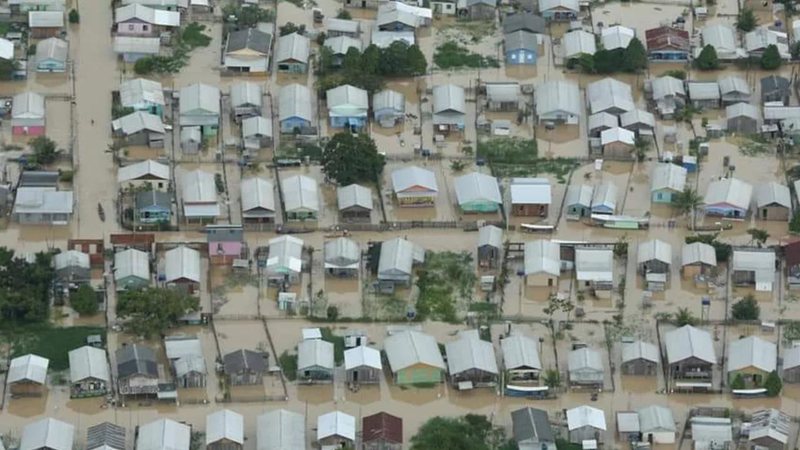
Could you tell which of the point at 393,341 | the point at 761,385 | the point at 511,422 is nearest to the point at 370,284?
the point at 393,341

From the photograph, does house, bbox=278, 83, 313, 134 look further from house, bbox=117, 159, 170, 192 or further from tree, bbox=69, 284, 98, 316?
tree, bbox=69, 284, 98, 316

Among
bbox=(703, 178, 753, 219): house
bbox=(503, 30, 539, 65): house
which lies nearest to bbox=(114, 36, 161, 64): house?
bbox=(503, 30, 539, 65): house

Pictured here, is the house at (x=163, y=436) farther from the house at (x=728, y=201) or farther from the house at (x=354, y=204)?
the house at (x=728, y=201)

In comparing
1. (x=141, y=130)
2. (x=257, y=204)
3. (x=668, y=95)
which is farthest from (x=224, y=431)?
(x=668, y=95)

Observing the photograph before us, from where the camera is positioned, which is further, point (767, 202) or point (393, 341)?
point (767, 202)

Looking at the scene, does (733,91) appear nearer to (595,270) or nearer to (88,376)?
(595,270)

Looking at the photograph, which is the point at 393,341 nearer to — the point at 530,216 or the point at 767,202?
the point at 530,216

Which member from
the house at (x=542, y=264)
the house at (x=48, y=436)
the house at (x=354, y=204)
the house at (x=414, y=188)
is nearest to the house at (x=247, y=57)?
the house at (x=414, y=188)
